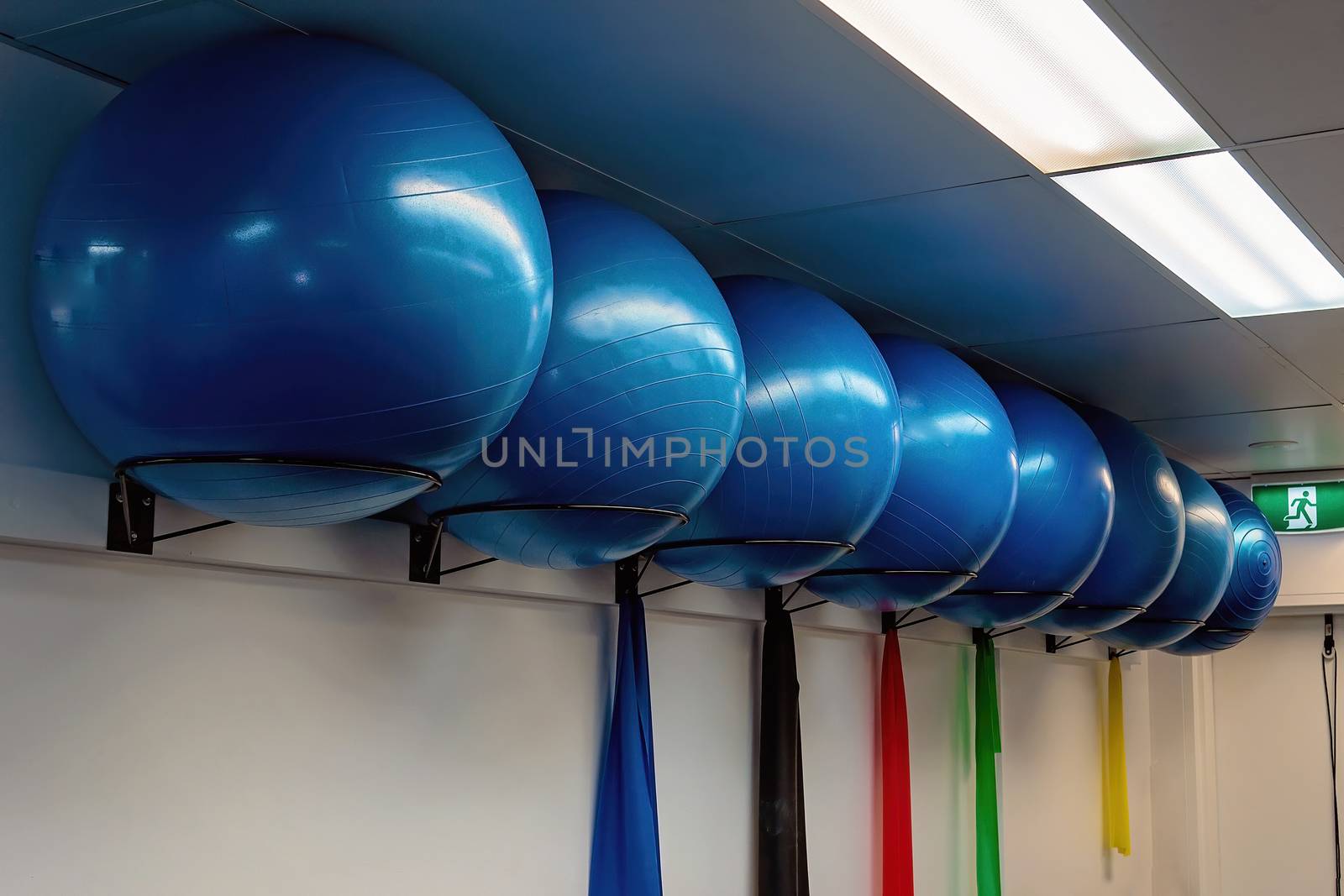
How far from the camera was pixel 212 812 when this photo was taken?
6.46 ft

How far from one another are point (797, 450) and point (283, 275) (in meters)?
1.02

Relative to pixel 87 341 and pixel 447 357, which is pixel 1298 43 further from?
pixel 87 341

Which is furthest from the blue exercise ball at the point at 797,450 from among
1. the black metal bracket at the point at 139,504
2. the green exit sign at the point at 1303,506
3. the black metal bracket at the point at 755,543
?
the green exit sign at the point at 1303,506

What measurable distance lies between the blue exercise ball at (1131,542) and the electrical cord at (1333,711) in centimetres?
263

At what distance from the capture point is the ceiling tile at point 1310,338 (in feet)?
10.4

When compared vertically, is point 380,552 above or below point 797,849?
above

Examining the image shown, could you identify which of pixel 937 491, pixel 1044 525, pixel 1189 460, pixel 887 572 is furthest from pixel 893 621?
pixel 1189 460

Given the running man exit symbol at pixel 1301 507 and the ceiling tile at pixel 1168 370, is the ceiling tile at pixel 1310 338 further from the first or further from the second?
the running man exit symbol at pixel 1301 507

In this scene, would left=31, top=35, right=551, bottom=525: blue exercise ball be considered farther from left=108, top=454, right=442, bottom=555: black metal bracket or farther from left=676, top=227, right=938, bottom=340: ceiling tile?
left=676, top=227, right=938, bottom=340: ceiling tile

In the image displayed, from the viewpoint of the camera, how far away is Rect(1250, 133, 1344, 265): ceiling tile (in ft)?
7.22

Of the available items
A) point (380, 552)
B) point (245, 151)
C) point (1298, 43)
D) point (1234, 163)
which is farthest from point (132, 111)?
point (1234, 163)

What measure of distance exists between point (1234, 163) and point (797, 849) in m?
1.79

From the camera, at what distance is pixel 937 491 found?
2549mm

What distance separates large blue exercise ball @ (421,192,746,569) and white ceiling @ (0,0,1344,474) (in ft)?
0.76
